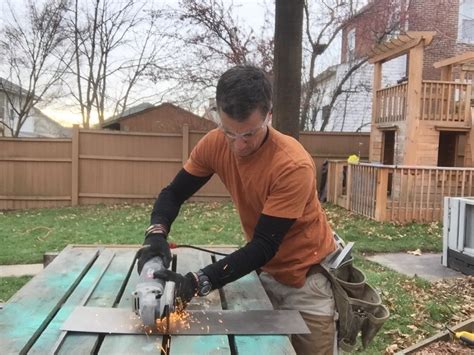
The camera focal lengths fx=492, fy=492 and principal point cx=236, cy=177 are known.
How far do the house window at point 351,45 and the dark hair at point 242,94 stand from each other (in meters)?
17.3

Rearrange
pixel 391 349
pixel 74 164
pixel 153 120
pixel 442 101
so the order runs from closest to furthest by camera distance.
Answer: pixel 391 349 → pixel 442 101 → pixel 74 164 → pixel 153 120

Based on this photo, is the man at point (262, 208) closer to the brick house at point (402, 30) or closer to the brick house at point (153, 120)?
the brick house at point (402, 30)

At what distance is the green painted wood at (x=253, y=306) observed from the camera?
1677mm

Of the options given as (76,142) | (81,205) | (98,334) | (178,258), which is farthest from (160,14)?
(98,334)

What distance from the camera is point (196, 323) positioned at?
1.87m

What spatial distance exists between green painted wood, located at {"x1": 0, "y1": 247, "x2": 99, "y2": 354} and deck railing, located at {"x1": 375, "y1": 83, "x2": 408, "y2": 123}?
10.8m

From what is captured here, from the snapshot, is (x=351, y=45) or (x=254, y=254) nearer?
(x=254, y=254)

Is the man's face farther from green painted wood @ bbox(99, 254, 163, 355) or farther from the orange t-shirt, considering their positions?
green painted wood @ bbox(99, 254, 163, 355)

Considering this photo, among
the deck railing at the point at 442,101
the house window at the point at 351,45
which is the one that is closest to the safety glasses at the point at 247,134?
the deck railing at the point at 442,101

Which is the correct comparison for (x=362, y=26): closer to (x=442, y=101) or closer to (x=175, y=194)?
(x=442, y=101)

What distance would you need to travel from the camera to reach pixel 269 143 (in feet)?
6.95

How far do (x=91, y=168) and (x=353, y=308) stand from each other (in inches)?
444

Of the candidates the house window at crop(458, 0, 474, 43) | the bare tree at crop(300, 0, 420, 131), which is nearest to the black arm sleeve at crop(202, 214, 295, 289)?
the bare tree at crop(300, 0, 420, 131)

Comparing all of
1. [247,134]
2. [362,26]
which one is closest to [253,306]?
[247,134]
